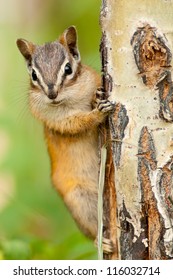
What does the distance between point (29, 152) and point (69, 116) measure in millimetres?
2518

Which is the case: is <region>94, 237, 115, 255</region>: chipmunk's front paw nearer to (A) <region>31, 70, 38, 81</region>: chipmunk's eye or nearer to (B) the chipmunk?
(B) the chipmunk

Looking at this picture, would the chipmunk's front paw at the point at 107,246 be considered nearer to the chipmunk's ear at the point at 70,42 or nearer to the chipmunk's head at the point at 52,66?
the chipmunk's head at the point at 52,66

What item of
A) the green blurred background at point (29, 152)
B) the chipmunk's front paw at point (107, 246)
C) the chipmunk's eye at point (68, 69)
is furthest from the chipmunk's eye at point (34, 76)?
the chipmunk's front paw at point (107, 246)

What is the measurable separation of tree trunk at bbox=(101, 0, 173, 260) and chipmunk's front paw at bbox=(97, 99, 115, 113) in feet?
0.14

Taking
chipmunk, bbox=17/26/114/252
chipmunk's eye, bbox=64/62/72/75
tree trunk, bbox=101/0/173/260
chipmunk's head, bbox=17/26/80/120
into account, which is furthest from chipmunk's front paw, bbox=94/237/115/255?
chipmunk's eye, bbox=64/62/72/75

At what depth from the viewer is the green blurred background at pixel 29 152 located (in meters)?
4.69

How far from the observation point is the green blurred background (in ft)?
15.4

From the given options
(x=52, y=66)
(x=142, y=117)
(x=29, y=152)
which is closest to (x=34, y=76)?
(x=52, y=66)

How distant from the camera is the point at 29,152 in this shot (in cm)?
699

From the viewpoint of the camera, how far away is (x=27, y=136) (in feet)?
24.1

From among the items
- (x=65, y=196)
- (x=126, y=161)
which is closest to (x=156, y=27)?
(x=126, y=161)

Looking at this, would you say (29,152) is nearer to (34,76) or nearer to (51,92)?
(34,76)
